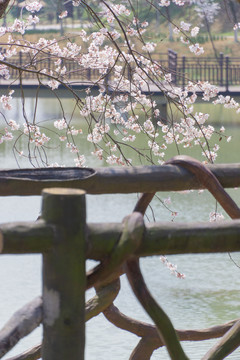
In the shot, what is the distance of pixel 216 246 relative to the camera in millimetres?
1758

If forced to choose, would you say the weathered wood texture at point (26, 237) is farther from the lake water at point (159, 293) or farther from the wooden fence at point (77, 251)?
the lake water at point (159, 293)

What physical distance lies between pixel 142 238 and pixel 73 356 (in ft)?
1.06

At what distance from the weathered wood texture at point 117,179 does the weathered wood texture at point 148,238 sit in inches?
16.8

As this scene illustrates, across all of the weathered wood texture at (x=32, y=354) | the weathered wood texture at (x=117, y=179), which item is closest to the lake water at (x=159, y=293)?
the weathered wood texture at (x=32, y=354)

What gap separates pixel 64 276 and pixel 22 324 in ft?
0.54

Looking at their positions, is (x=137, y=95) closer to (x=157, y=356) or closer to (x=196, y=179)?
(x=157, y=356)

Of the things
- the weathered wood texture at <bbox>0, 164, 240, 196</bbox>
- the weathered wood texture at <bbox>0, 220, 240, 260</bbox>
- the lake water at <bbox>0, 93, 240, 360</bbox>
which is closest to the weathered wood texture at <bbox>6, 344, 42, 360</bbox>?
the weathered wood texture at <bbox>0, 164, 240, 196</bbox>

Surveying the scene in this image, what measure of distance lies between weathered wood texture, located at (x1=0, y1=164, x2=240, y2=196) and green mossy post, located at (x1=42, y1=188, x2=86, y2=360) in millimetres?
472

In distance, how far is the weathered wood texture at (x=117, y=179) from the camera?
2.08 metres

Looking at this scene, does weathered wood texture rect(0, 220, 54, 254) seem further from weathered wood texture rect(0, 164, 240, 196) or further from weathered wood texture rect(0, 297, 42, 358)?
weathered wood texture rect(0, 164, 240, 196)

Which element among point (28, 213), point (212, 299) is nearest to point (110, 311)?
point (212, 299)

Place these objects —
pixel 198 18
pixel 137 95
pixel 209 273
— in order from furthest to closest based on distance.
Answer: pixel 198 18
pixel 209 273
pixel 137 95

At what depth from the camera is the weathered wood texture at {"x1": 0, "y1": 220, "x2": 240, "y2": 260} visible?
1548 millimetres

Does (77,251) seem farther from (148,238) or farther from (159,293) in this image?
(159,293)
